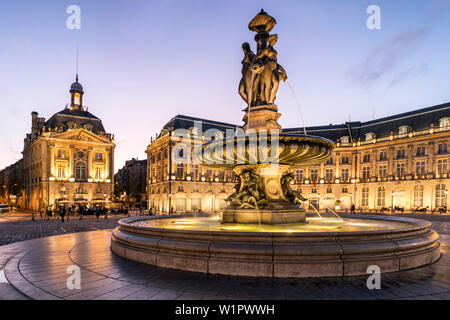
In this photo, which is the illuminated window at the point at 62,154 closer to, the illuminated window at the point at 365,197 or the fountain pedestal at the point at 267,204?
the fountain pedestal at the point at 267,204

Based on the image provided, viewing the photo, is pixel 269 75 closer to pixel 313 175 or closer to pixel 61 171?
pixel 61 171

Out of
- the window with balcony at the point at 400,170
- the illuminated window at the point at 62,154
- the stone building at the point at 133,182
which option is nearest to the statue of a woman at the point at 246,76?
the window with balcony at the point at 400,170

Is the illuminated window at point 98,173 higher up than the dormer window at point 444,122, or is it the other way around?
the dormer window at point 444,122

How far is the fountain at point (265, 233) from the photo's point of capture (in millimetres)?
5324

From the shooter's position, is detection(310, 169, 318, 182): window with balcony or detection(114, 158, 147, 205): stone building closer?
detection(310, 169, 318, 182): window with balcony

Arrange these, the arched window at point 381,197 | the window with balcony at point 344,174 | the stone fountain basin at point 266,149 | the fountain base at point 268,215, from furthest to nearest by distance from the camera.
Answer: the window with balcony at point 344,174
the arched window at point 381,197
the fountain base at point 268,215
the stone fountain basin at point 266,149

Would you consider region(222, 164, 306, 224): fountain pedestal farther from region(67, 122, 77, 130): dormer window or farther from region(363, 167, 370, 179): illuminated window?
region(67, 122, 77, 130): dormer window

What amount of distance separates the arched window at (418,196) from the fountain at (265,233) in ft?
145

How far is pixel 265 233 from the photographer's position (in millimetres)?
5465

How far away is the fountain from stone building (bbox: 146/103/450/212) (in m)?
34.8

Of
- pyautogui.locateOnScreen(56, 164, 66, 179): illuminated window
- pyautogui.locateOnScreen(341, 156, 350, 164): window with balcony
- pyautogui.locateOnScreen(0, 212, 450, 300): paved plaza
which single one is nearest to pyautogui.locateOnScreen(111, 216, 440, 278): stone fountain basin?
pyautogui.locateOnScreen(0, 212, 450, 300): paved plaza

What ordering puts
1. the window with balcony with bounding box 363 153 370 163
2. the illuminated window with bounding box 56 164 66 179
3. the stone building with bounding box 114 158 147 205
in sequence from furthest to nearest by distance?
1. the stone building with bounding box 114 158 147 205
2. the window with balcony with bounding box 363 153 370 163
3. the illuminated window with bounding box 56 164 66 179

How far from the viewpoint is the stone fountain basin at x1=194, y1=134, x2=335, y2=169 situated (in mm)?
7871
